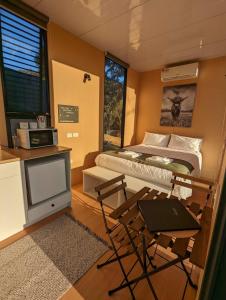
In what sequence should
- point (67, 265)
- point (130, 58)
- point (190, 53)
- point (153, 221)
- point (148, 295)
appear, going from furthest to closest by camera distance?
point (130, 58)
point (190, 53)
point (67, 265)
point (148, 295)
point (153, 221)

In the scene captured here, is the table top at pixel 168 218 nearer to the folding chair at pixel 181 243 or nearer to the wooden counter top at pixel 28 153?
the folding chair at pixel 181 243

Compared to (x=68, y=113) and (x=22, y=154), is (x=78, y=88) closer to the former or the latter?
(x=68, y=113)

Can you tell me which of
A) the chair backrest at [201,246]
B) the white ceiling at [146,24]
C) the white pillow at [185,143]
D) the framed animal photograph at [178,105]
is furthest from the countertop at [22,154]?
the framed animal photograph at [178,105]

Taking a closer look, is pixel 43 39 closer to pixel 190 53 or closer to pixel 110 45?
pixel 110 45

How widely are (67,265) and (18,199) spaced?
2.88 ft

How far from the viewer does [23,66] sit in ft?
6.82

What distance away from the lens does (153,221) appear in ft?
2.96

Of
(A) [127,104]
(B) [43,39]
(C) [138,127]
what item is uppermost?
(B) [43,39]

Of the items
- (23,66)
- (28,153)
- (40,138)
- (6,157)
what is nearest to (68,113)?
(40,138)

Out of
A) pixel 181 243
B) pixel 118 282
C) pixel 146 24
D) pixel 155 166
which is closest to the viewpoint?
pixel 181 243

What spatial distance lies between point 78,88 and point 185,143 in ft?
8.57

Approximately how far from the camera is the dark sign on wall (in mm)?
2566

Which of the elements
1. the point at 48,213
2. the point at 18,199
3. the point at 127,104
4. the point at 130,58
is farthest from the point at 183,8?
the point at 48,213

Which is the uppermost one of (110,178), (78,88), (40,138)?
(78,88)
